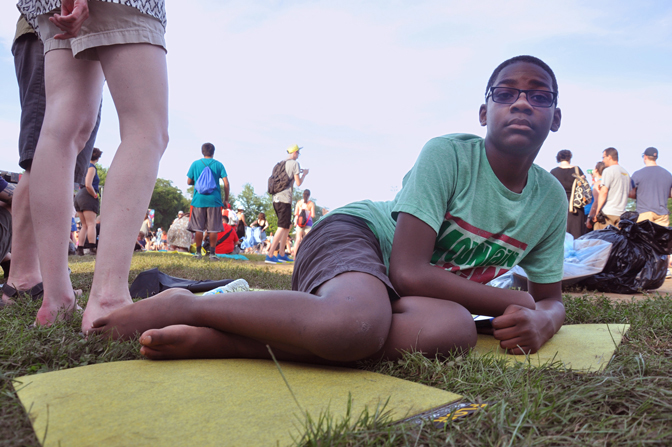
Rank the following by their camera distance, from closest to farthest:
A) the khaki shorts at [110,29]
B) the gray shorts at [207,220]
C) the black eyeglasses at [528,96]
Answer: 1. the khaki shorts at [110,29]
2. the black eyeglasses at [528,96]
3. the gray shorts at [207,220]

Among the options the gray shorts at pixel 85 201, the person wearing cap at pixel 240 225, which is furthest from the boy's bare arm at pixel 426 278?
the person wearing cap at pixel 240 225

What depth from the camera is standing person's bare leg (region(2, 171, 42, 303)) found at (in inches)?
101

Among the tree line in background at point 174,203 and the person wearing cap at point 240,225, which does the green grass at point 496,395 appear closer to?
the person wearing cap at point 240,225

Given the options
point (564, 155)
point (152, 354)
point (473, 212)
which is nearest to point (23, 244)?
point (152, 354)

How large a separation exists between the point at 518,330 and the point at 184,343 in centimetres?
129

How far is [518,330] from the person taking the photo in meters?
1.83

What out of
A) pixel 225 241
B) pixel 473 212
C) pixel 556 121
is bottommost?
pixel 225 241

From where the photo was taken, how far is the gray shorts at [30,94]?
243cm

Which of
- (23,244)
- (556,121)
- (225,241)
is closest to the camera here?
(556,121)

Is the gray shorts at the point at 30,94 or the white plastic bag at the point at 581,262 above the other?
the gray shorts at the point at 30,94

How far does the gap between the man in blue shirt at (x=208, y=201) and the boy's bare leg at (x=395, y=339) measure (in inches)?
290

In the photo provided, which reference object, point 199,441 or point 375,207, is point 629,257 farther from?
point 199,441

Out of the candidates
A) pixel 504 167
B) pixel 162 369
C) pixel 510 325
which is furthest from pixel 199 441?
pixel 504 167

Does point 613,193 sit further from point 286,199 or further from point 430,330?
point 430,330
